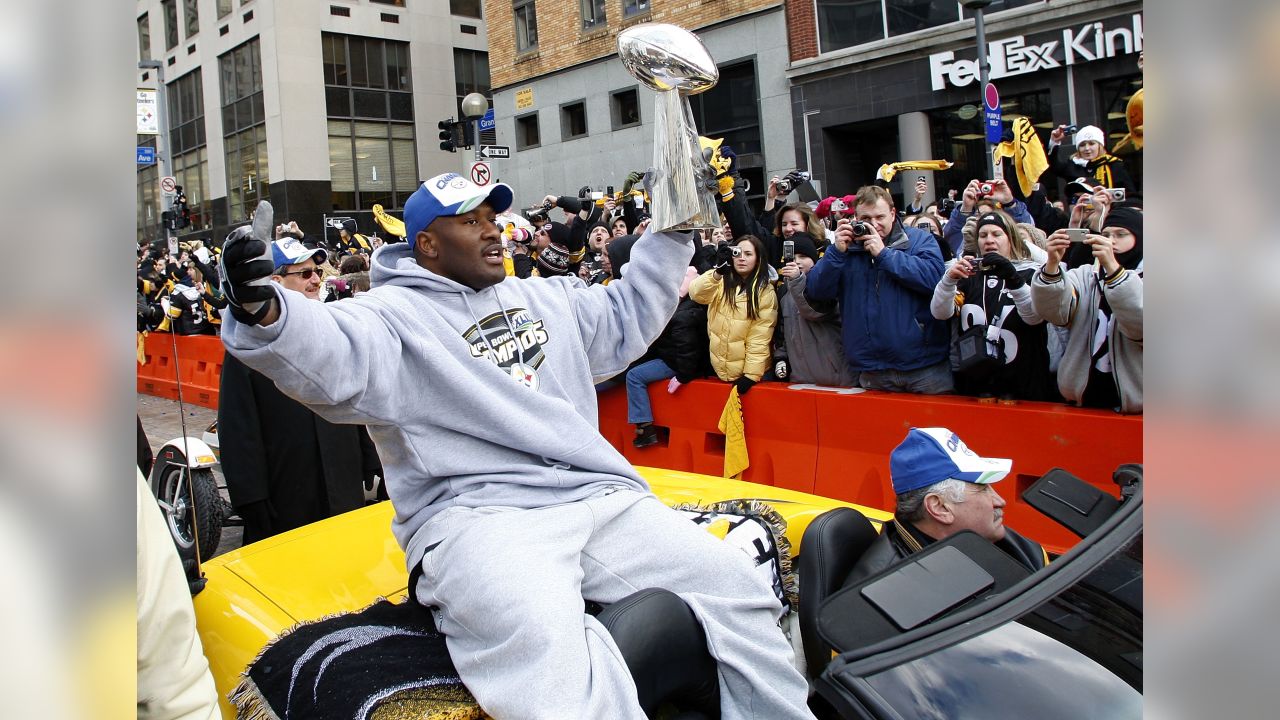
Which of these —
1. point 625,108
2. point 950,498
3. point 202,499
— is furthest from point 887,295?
point 625,108

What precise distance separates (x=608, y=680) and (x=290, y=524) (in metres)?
3.25

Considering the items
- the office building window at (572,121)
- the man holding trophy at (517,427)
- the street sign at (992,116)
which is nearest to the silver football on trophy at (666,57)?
the man holding trophy at (517,427)

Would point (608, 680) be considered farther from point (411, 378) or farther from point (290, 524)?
point (290, 524)

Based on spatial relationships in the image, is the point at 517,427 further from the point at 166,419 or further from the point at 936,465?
the point at 166,419

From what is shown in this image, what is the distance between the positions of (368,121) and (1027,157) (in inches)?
1269

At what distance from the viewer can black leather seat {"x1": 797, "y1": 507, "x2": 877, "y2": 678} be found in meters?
2.75

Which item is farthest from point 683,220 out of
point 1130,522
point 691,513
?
point 1130,522

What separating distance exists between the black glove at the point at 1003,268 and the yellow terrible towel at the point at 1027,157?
312cm

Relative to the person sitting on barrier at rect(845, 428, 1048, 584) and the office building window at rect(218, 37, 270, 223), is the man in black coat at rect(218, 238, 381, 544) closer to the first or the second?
the person sitting on barrier at rect(845, 428, 1048, 584)

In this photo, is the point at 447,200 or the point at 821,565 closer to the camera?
the point at 821,565

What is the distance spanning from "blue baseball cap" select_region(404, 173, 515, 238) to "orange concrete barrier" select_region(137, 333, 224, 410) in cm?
979

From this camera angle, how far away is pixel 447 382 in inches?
111

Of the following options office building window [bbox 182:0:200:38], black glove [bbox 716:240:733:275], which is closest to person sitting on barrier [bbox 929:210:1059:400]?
black glove [bbox 716:240:733:275]

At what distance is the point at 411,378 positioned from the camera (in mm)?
2840
